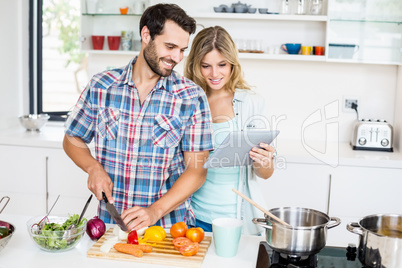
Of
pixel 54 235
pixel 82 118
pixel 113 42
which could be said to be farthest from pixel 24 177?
pixel 54 235

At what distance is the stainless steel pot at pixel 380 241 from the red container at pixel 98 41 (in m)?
2.56

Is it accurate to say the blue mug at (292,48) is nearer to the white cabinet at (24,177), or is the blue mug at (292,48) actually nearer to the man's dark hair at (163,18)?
the man's dark hair at (163,18)

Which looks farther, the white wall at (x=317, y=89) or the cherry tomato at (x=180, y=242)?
the white wall at (x=317, y=89)

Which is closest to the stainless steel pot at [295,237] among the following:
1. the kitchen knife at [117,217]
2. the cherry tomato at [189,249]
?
the cherry tomato at [189,249]

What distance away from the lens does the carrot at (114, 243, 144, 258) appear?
5.17 feet

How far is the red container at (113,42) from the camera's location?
363 cm

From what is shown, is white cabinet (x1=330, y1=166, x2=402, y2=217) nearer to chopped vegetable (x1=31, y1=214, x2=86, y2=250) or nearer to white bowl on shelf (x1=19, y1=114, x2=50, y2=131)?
chopped vegetable (x1=31, y1=214, x2=86, y2=250)

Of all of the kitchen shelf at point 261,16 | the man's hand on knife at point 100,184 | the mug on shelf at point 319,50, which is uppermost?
the kitchen shelf at point 261,16

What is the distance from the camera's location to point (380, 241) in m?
1.42

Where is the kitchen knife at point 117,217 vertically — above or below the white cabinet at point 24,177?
above

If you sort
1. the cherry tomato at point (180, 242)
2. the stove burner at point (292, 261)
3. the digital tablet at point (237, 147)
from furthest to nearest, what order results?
the digital tablet at point (237, 147)
the cherry tomato at point (180, 242)
the stove burner at point (292, 261)

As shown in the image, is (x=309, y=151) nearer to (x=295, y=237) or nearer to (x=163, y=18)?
(x=163, y=18)

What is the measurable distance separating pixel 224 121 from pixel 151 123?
40cm

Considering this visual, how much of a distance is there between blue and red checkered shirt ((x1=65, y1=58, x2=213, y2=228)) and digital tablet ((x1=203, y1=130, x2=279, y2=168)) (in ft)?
0.44
